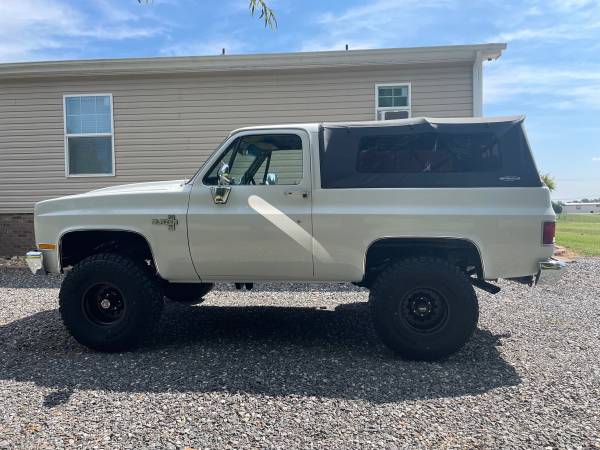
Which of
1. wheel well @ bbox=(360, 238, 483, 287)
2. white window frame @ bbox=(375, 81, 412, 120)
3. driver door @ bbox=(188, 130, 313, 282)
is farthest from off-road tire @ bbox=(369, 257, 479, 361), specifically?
white window frame @ bbox=(375, 81, 412, 120)

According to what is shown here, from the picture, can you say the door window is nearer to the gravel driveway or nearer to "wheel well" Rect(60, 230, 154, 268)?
"wheel well" Rect(60, 230, 154, 268)

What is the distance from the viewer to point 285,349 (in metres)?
4.28

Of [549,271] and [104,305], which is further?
[104,305]

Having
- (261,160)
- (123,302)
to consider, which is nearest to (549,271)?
(261,160)

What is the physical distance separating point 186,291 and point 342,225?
2.46m

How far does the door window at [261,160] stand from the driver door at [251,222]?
1 centimetres

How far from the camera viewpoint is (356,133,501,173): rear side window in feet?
13.2

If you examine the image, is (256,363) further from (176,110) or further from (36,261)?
(176,110)

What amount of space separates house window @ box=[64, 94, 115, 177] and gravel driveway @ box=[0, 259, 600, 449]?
450 cm

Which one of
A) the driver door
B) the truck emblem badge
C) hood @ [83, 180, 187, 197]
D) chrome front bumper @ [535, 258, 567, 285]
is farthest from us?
hood @ [83, 180, 187, 197]

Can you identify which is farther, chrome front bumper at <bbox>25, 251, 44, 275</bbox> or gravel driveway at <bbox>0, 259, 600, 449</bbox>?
chrome front bumper at <bbox>25, 251, 44, 275</bbox>

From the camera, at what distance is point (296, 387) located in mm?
3438

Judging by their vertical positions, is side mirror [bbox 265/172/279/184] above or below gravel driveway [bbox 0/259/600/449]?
above

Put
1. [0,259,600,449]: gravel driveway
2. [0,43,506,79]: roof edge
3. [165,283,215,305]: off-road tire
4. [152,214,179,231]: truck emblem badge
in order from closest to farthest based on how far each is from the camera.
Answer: [0,259,600,449]: gravel driveway
[152,214,179,231]: truck emblem badge
[165,283,215,305]: off-road tire
[0,43,506,79]: roof edge
